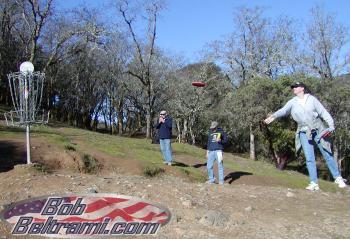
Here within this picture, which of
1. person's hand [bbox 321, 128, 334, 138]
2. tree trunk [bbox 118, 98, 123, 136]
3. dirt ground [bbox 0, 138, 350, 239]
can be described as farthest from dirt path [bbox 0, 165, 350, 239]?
tree trunk [bbox 118, 98, 123, 136]

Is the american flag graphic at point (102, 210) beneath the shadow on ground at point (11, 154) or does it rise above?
beneath

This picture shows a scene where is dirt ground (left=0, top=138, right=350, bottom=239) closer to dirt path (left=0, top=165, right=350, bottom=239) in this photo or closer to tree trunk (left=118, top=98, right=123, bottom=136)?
dirt path (left=0, top=165, right=350, bottom=239)

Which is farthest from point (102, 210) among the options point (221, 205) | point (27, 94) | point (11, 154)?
point (11, 154)

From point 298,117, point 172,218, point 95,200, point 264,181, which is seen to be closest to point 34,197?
point 95,200

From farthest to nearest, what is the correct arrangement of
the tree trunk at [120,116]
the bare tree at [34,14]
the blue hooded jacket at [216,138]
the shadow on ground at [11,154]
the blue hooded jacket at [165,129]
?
the tree trunk at [120,116] → the bare tree at [34,14] → the blue hooded jacket at [165,129] → the blue hooded jacket at [216,138] → the shadow on ground at [11,154]

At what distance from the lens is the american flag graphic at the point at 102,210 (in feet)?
19.9

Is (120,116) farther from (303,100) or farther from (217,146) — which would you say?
(303,100)

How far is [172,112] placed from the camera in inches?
2003

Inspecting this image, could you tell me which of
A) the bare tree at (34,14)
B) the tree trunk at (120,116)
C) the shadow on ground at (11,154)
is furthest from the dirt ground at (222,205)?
the tree trunk at (120,116)

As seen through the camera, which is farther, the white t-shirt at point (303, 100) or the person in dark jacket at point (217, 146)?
the person in dark jacket at point (217, 146)

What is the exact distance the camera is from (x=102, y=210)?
6.35m

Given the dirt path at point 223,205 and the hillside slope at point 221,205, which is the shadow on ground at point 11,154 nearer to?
the hillside slope at point 221,205

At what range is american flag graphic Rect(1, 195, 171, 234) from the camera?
6.07 meters

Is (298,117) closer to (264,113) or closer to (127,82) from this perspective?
(264,113)
